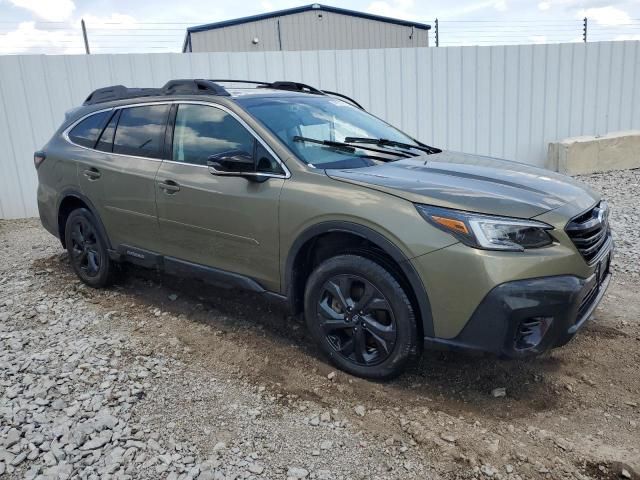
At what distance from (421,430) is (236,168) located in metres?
1.92

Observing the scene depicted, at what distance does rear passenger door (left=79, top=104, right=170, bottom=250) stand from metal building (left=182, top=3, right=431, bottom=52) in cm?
1501

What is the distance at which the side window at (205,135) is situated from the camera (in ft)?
12.1

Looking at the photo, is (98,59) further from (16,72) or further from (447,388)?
(447,388)

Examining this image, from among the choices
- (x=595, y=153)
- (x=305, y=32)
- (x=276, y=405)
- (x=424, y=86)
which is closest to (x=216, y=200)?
(x=276, y=405)

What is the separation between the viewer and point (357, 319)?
3209mm

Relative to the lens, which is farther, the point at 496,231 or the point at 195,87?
the point at 195,87

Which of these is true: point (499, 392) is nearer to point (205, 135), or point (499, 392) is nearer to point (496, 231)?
point (496, 231)

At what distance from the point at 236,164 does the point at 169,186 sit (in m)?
0.73

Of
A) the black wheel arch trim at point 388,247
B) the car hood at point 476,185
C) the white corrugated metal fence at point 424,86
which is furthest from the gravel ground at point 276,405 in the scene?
the white corrugated metal fence at point 424,86

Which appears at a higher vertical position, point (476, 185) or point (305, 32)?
point (305, 32)

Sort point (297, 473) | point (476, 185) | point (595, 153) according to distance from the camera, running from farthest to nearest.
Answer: point (595, 153) → point (476, 185) → point (297, 473)

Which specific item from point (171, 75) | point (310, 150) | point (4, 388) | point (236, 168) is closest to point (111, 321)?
point (4, 388)

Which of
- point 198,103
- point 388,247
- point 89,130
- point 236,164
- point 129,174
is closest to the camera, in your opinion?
point 388,247

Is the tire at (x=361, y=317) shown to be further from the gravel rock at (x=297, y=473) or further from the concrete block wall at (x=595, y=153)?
the concrete block wall at (x=595, y=153)
